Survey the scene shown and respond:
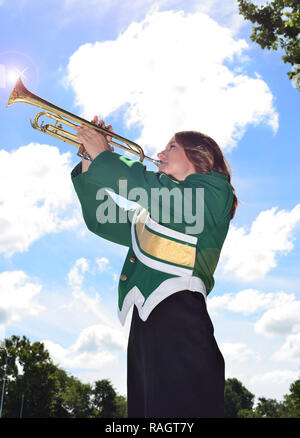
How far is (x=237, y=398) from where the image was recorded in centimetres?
9919

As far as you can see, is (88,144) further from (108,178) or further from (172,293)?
(172,293)

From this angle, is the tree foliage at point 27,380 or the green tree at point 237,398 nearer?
the tree foliage at point 27,380

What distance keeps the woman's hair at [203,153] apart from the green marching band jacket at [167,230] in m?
0.21

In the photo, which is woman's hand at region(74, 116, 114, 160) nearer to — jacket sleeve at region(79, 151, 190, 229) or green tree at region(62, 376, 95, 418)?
jacket sleeve at region(79, 151, 190, 229)

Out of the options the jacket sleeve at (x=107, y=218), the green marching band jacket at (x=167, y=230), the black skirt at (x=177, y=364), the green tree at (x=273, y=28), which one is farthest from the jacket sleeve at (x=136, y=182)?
the green tree at (x=273, y=28)

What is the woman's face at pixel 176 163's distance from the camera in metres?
3.22

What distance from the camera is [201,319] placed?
8.57 ft

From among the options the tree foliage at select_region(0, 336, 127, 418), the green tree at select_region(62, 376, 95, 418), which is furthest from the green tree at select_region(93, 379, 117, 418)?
the tree foliage at select_region(0, 336, 127, 418)

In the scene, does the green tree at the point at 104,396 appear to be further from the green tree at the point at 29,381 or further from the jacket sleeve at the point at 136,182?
the jacket sleeve at the point at 136,182

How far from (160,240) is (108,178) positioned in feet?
1.79

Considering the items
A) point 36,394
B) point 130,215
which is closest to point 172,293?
point 130,215

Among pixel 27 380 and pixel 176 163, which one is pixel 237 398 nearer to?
pixel 27 380

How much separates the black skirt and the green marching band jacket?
0.11 meters

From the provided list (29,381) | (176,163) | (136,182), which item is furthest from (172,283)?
(29,381)
